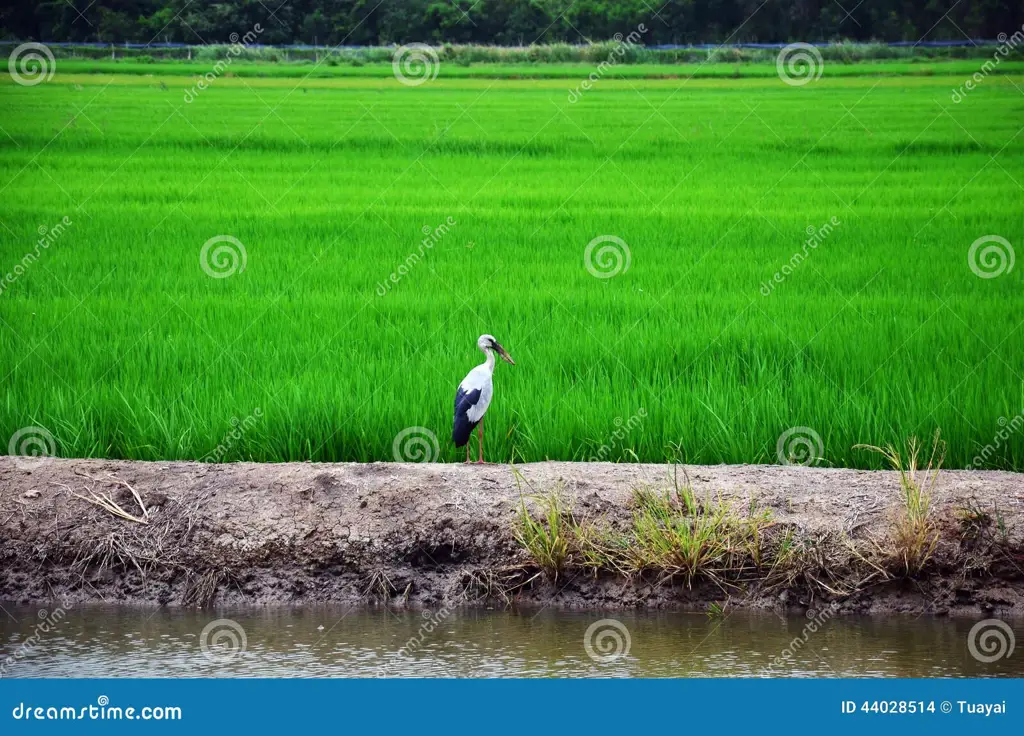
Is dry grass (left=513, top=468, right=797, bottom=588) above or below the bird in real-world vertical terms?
below

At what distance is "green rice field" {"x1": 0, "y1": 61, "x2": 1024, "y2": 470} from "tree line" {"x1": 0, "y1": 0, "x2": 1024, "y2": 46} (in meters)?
1.38

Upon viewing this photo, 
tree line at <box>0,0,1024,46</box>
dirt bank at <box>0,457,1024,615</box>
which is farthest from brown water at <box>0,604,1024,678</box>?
tree line at <box>0,0,1024,46</box>

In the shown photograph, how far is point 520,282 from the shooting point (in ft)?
27.8

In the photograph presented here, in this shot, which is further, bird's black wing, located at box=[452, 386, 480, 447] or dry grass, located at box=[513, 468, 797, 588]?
bird's black wing, located at box=[452, 386, 480, 447]

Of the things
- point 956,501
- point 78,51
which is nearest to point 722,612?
point 956,501

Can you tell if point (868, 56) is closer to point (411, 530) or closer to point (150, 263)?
point (150, 263)

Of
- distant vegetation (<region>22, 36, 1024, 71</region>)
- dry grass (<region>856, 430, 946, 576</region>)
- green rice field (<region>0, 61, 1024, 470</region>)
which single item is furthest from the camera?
distant vegetation (<region>22, 36, 1024, 71</region>)

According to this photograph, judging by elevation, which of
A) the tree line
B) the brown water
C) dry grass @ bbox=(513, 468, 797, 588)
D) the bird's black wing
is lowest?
the brown water

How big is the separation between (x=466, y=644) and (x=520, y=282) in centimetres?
457

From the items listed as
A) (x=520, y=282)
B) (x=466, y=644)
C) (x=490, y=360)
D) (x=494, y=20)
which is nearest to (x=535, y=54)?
(x=494, y=20)

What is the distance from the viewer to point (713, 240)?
10.3m

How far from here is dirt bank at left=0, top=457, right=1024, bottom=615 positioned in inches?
181

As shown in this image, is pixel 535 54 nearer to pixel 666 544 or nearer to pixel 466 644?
pixel 666 544

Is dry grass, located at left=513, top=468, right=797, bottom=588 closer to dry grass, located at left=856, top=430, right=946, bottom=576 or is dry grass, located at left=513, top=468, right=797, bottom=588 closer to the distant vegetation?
dry grass, located at left=856, top=430, right=946, bottom=576
